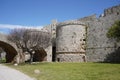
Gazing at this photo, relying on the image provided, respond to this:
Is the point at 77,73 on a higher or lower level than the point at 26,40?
lower

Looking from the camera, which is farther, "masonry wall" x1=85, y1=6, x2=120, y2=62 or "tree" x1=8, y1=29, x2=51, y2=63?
"masonry wall" x1=85, y1=6, x2=120, y2=62

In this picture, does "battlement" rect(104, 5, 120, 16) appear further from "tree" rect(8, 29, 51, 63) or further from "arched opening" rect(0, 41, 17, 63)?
"arched opening" rect(0, 41, 17, 63)

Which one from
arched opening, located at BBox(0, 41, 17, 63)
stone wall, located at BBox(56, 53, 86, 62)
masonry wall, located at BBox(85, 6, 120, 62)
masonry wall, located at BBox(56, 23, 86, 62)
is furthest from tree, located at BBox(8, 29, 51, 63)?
masonry wall, located at BBox(85, 6, 120, 62)

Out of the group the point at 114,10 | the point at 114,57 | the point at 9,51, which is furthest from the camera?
the point at 9,51

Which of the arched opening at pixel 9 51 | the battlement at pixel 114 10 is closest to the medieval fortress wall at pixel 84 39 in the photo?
the battlement at pixel 114 10

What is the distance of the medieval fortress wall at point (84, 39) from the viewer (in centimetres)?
3200

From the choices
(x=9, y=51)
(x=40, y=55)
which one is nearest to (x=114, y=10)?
(x=40, y=55)

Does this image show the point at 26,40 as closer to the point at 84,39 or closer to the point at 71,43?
the point at 71,43

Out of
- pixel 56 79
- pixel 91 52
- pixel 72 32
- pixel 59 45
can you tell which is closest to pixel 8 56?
pixel 59 45

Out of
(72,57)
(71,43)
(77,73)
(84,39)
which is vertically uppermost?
(84,39)

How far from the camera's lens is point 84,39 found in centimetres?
3462

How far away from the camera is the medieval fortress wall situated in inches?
1260

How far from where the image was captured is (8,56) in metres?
40.6

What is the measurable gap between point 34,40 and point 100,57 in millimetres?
10711
